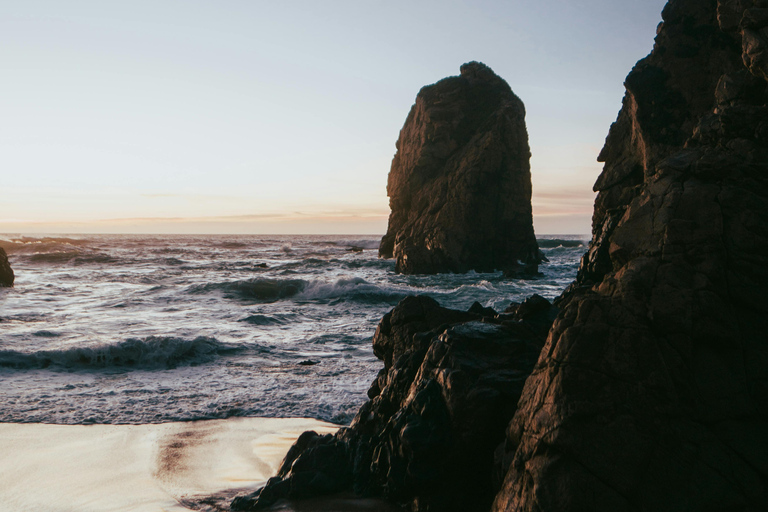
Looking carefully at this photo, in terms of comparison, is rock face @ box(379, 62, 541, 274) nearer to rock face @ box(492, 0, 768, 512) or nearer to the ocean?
the ocean

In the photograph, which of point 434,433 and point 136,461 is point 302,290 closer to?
point 136,461

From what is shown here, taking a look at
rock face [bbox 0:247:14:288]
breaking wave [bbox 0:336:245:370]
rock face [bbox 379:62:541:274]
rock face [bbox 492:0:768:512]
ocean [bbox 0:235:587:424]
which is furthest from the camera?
rock face [bbox 379:62:541:274]

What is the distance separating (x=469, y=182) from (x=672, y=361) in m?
30.9

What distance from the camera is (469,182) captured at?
33094 millimetres

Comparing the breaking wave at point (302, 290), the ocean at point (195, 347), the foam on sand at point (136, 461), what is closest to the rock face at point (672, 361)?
the foam on sand at point (136, 461)

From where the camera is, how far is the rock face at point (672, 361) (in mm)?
2688

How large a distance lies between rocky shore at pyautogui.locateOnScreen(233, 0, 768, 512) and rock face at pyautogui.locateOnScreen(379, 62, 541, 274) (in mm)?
26454

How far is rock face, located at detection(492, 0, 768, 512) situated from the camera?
2688 millimetres

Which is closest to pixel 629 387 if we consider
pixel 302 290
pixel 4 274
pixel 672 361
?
pixel 672 361

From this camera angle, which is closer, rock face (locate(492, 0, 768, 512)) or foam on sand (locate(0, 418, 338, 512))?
rock face (locate(492, 0, 768, 512))

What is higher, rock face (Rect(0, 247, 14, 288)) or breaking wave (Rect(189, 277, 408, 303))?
rock face (Rect(0, 247, 14, 288))

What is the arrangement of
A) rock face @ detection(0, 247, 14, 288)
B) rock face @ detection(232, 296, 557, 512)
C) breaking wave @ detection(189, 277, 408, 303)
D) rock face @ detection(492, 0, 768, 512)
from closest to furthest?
rock face @ detection(492, 0, 768, 512) < rock face @ detection(232, 296, 557, 512) < breaking wave @ detection(189, 277, 408, 303) < rock face @ detection(0, 247, 14, 288)

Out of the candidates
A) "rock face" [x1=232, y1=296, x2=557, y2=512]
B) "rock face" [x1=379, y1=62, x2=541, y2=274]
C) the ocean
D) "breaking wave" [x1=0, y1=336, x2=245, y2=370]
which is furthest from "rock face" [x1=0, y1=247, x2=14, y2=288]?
"rock face" [x1=232, y1=296, x2=557, y2=512]

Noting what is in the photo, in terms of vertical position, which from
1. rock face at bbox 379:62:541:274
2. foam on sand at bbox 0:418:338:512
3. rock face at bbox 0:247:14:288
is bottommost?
foam on sand at bbox 0:418:338:512
